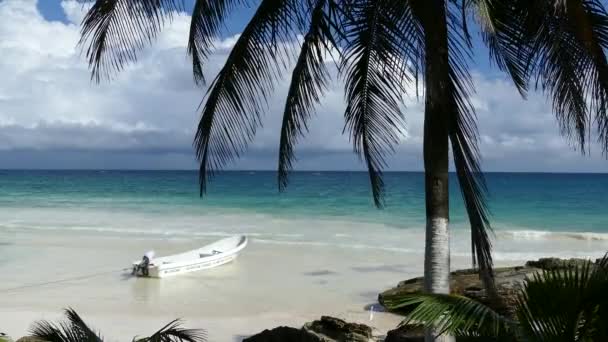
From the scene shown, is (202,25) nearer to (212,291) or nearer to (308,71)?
(308,71)

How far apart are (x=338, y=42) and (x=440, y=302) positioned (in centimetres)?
250

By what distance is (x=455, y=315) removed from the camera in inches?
110

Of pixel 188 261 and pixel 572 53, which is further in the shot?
pixel 188 261

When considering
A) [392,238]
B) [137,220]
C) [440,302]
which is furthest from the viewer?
[137,220]

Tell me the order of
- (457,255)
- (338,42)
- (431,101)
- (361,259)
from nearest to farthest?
(431,101)
(338,42)
(361,259)
(457,255)

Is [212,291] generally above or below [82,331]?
below

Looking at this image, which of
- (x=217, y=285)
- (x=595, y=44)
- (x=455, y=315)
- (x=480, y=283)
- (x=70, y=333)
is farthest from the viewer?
(x=217, y=285)

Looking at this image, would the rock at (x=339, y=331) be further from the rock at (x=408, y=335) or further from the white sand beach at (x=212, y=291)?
the white sand beach at (x=212, y=291)

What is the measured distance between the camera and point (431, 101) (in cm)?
401

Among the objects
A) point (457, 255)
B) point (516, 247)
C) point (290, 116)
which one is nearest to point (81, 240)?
point (457, 255)

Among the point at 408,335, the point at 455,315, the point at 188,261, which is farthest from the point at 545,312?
the point at 188,261

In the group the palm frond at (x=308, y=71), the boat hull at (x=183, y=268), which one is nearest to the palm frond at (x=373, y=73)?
the palm frond at (x=308, y=71)

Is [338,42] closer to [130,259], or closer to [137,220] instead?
[130,259]

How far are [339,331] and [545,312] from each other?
4.94 meters
